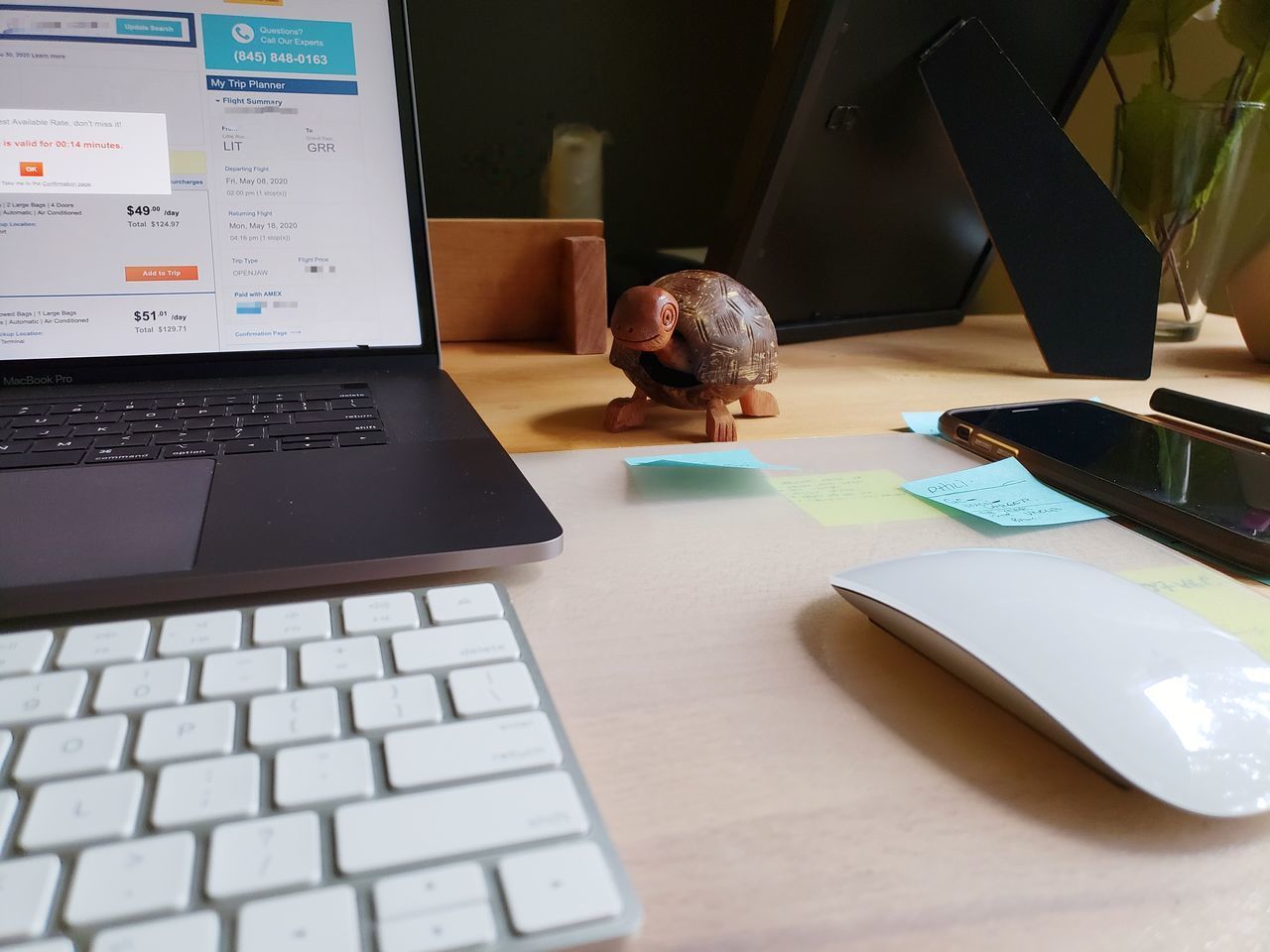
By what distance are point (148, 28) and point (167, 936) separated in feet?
1.82

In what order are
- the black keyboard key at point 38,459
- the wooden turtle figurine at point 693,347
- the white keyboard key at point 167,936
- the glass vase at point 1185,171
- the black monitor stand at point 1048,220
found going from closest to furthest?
the white keyboard key at point 167,936 < the black keyboard key at point 38,459 < the wooden turtle figurine at point 693,347 < the black monitor stand at point 1048,220 < the glass vase at point 1185,171

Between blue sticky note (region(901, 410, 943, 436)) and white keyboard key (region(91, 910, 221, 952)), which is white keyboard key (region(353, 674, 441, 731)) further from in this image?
blue sticky note (region(901, 410, 943, 436))

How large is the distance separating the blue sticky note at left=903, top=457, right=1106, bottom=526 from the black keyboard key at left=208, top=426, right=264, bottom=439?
348 mm

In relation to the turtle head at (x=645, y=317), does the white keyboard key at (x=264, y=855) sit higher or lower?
lower

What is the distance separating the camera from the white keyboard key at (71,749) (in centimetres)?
21

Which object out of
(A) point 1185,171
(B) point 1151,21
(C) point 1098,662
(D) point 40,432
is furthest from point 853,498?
(B) point 1151,21

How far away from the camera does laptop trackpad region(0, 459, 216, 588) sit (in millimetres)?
313

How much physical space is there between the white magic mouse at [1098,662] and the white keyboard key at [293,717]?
0.18 metres

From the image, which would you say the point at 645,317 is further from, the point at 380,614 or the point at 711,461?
the point at 380,614

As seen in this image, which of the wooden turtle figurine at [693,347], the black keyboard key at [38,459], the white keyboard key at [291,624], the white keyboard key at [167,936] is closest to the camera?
the white keyboard key at [167,936]

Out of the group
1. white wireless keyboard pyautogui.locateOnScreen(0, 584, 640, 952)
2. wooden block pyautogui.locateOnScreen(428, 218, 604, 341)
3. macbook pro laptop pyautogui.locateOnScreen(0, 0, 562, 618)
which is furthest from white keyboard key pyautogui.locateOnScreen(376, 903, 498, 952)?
wooden block pyautogui.locateOnScreen(428, 218, 604, 341)

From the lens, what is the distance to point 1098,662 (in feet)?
0.84

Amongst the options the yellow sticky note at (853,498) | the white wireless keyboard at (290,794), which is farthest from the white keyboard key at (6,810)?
the yellow sticky note at (853,498)

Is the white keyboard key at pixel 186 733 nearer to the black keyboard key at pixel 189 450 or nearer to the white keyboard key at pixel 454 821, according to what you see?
the white keyboard key at pixel 454 821
